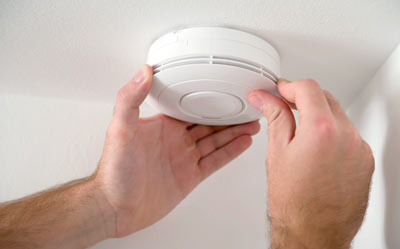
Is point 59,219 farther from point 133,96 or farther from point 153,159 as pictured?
point 133,96

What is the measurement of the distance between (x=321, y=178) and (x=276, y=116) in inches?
6.5

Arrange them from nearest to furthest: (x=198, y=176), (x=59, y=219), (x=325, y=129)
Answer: (x=325, y=129), (x=59, y=219), (x=198, y=176)

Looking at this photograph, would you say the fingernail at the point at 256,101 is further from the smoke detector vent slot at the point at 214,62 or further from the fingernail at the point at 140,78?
the fingernail at the point at 140,78

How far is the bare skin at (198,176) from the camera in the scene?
0.59m

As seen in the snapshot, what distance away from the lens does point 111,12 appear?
0.65m

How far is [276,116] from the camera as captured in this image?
0.68 metres

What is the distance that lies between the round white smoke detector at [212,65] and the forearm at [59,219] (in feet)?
1.27

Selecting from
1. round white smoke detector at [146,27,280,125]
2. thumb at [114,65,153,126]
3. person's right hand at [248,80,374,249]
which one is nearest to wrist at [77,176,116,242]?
thumb at [114,65,153,126]

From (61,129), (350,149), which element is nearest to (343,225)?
(350,149)

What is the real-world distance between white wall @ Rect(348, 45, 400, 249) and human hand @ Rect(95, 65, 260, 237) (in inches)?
13.8

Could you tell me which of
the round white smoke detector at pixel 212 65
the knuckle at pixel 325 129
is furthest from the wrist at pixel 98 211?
the knuckle at pixel 325 129

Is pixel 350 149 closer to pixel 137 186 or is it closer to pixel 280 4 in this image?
pixel 280 4

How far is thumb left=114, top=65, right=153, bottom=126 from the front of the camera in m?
0.68

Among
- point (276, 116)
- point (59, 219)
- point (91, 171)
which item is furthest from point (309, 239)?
point (91, 171)
